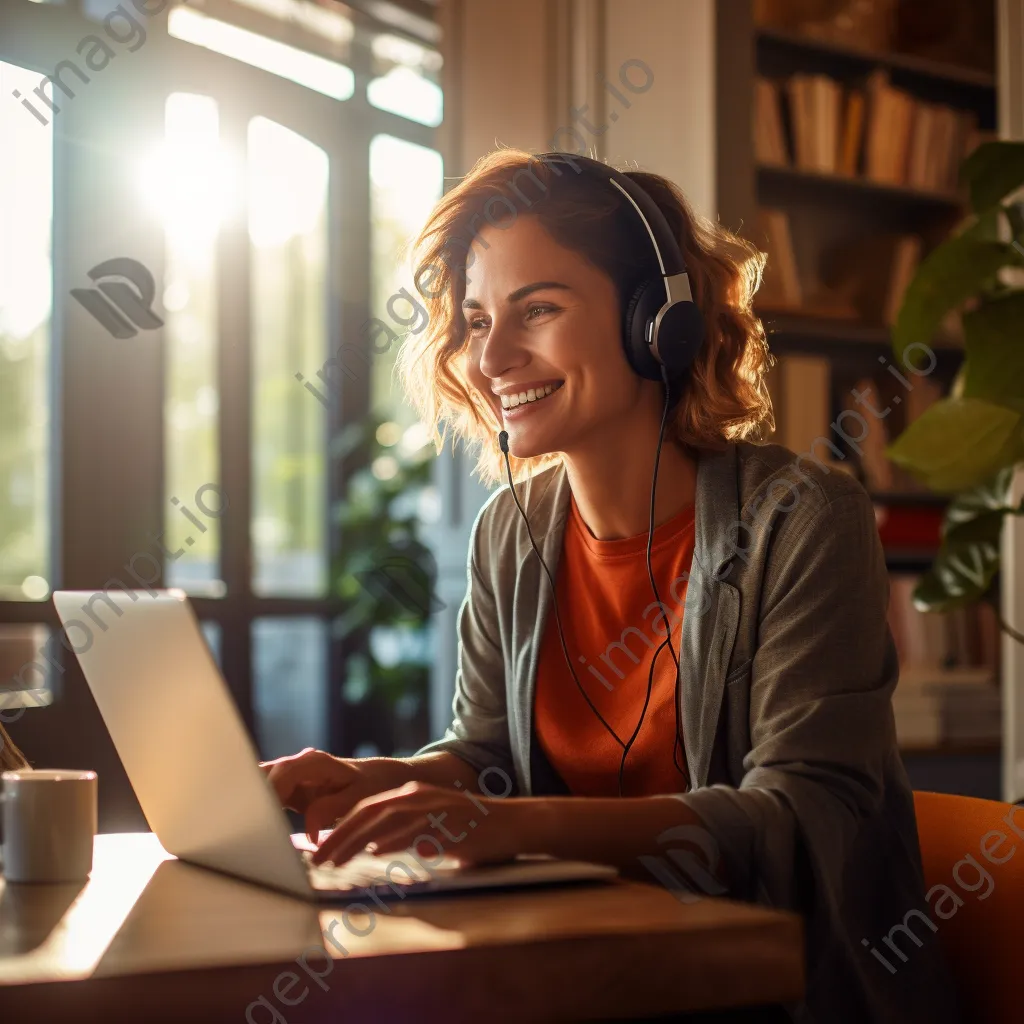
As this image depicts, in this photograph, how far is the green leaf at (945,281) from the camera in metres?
1.98

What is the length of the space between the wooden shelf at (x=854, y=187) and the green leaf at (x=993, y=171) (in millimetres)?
1253

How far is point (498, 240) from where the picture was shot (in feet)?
4.86

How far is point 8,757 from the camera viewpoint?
1.13m

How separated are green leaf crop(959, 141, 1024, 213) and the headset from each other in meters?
0.73

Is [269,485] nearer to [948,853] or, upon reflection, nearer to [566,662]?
[566,662]

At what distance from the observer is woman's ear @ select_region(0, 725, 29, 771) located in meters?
1.12

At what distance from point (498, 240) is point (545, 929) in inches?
37.4

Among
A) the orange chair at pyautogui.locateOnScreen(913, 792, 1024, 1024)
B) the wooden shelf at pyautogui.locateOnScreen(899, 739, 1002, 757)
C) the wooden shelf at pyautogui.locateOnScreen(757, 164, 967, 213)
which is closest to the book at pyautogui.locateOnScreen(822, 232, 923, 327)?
the wooden shelf at pyautogui.locateOnScreen(757, 164, 967, 213)

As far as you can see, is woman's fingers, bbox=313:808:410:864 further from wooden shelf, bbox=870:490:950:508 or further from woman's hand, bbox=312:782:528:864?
wooden shelf, bbox=870:490:950:508

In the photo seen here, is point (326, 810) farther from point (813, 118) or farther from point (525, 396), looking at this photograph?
point (813, 118)

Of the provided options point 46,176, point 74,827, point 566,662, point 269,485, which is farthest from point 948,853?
point 269,485

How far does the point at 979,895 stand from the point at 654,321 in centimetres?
70

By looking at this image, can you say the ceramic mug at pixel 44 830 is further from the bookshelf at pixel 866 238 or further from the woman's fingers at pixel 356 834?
the bookshelf at pixel 866 238

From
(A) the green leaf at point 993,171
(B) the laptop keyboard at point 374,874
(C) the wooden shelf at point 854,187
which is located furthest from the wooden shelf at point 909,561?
(B) the laptop keyboard at point 374,874
